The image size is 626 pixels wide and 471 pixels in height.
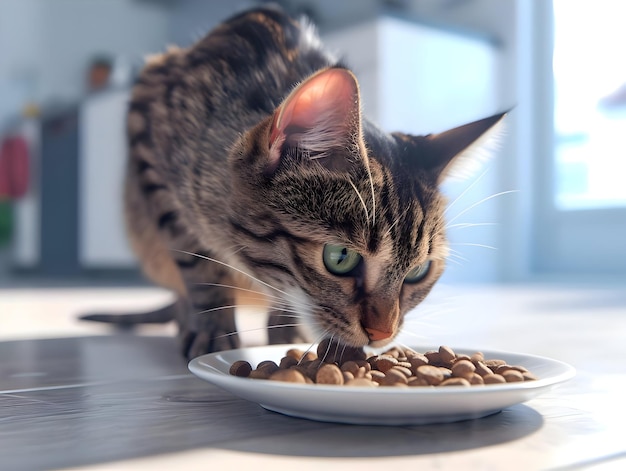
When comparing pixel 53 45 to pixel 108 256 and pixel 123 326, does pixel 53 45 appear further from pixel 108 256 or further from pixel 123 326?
pixel 123 326

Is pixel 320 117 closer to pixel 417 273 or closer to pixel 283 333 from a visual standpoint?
pixel 417 273

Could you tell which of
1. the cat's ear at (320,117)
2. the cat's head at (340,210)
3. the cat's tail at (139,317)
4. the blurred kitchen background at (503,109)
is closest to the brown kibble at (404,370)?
the cat's head at (340,210)

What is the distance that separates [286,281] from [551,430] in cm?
44

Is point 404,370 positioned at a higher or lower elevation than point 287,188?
lower

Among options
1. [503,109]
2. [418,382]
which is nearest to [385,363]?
[418,382]

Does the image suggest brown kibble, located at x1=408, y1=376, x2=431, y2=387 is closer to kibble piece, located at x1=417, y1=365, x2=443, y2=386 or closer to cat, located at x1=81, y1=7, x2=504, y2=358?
kibble piece, located at x1=417, y1=365, x2=443, y2=386

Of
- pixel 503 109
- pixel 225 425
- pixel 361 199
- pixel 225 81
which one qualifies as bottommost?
pixel 225 425

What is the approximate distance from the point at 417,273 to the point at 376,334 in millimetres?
150

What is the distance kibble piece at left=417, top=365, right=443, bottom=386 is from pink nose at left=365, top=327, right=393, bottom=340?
0.15 metres

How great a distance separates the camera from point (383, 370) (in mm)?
898

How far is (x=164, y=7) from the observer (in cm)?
680

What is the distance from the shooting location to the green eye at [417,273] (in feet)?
3.45

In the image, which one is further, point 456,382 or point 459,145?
point 459,145

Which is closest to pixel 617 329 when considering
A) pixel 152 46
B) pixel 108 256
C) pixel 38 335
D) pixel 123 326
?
pixel 123 326
